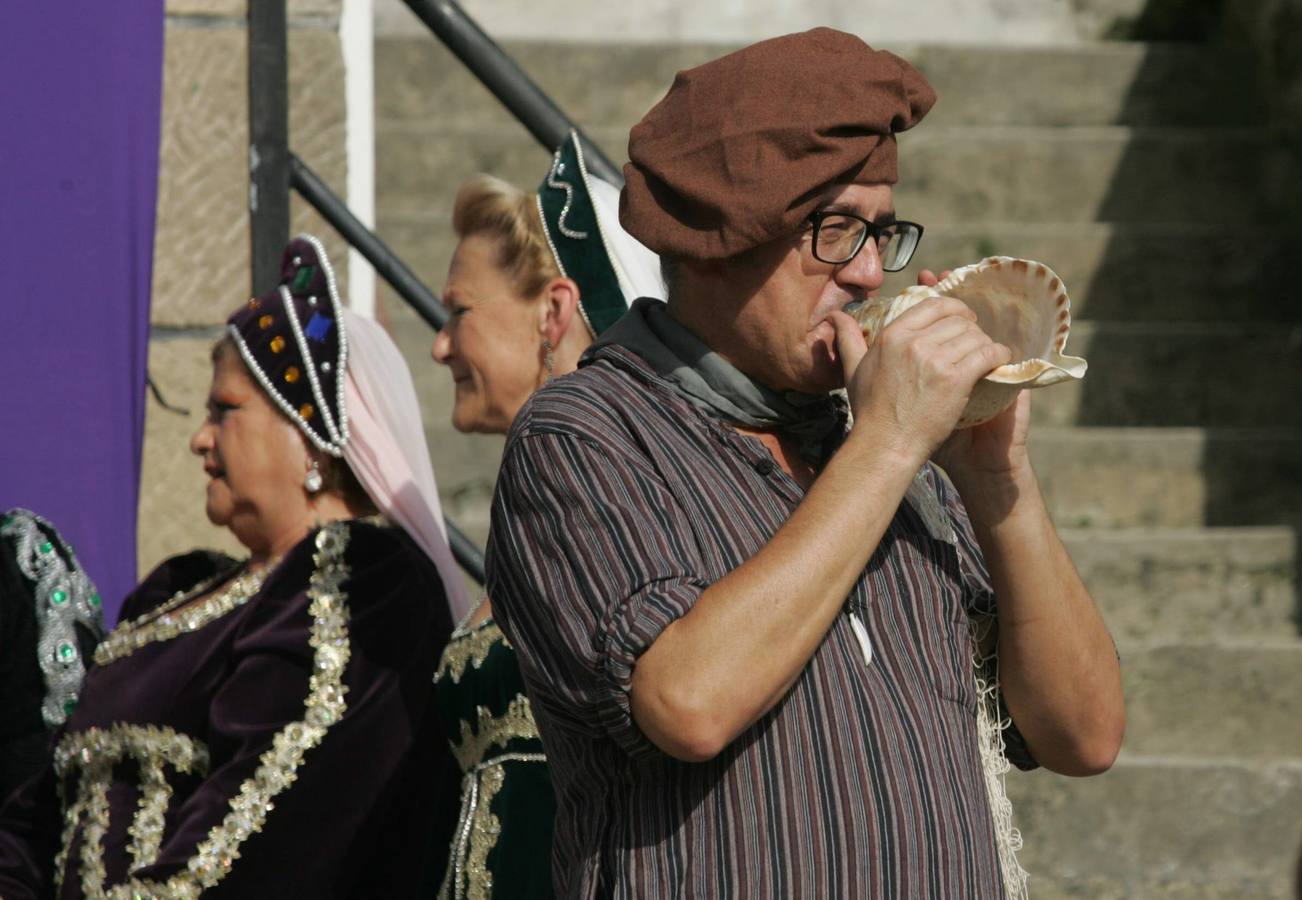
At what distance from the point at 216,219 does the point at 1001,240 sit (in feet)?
7.70

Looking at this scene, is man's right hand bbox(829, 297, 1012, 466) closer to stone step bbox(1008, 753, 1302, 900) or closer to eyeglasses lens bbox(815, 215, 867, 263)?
eyeglasses lens bbox(815, 215, 867, 263)

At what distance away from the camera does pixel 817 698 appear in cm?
178

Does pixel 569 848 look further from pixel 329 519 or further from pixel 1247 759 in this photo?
pixel 1247 759

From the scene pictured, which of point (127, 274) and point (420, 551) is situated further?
point (127, 274)

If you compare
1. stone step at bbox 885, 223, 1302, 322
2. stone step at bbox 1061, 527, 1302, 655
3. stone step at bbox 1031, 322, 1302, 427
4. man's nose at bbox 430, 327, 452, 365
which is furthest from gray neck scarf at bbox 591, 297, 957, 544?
stone step at bbox 885, 223, 1302, 322

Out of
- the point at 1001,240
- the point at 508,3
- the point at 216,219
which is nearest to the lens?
the point at 216,219

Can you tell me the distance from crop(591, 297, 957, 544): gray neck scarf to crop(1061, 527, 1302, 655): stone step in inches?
92.8

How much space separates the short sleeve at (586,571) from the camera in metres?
1.69

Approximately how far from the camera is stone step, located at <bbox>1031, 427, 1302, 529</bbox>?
4.53 meters

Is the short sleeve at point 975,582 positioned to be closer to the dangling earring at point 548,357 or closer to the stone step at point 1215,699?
the dangling earring at point 548,357

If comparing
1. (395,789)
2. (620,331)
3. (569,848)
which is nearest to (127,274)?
(395,789)

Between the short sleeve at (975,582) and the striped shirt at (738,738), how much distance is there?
0.47ft

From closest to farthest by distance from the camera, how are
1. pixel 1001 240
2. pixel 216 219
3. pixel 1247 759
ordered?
pixel 216 219 < pixel 1247 759 < pixel 1001 240

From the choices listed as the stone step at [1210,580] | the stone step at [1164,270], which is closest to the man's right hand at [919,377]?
the stone step at [1210,580]
